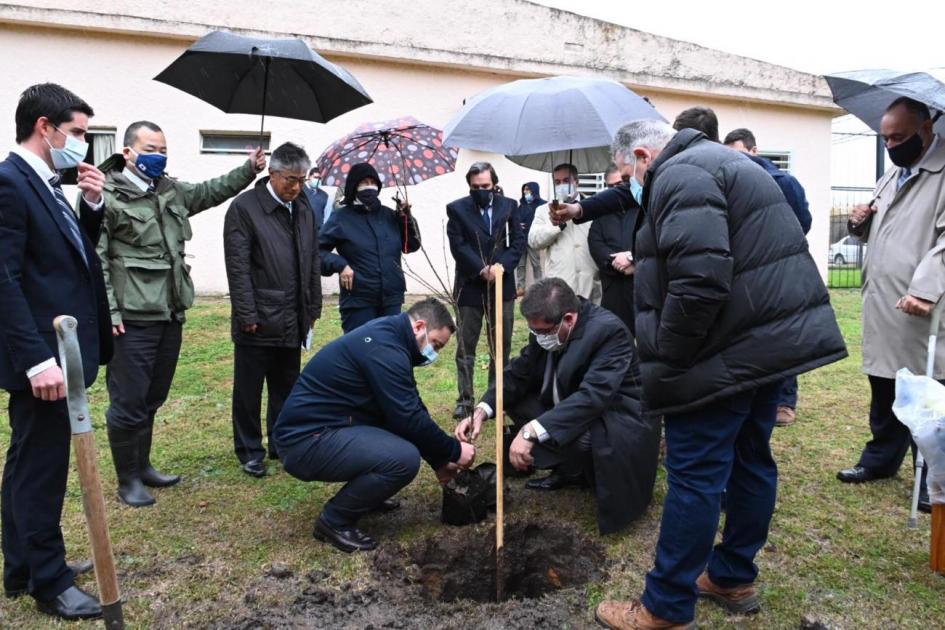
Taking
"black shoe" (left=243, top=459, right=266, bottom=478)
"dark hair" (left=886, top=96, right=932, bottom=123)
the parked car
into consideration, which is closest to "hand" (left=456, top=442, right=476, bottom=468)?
"black shoe" (left=243, top=459, right=266, bottom=478)

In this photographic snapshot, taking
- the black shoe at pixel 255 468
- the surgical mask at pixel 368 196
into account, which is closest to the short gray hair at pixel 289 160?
the surgical mask at pixel 368 196

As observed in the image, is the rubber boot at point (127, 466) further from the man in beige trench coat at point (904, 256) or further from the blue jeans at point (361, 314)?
the man in beige trench coat at point (904, 256)

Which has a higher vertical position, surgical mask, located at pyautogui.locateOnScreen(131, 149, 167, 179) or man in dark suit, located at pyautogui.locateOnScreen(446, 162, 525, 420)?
surgical mask, located at pyautogui.locateOnScreen(131, 149, 167, 179)

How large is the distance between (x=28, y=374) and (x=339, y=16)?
9315 millimetres

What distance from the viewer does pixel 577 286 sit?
18.8 ft

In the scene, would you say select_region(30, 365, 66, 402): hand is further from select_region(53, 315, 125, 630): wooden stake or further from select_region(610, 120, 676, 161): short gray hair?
select_region(610, 120, 676, 161): short gray hair

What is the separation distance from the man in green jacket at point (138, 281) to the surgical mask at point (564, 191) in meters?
2.64

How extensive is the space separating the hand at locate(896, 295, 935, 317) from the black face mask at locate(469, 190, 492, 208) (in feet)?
10.1

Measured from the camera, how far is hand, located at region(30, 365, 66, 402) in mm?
2619

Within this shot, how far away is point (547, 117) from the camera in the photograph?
4.51 meters

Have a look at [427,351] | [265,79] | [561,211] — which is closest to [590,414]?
[427,351]

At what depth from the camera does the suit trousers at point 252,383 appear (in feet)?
14.7

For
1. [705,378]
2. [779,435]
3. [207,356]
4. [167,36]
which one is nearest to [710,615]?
[705,378]

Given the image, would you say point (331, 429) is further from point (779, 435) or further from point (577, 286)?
point (779, 435)
